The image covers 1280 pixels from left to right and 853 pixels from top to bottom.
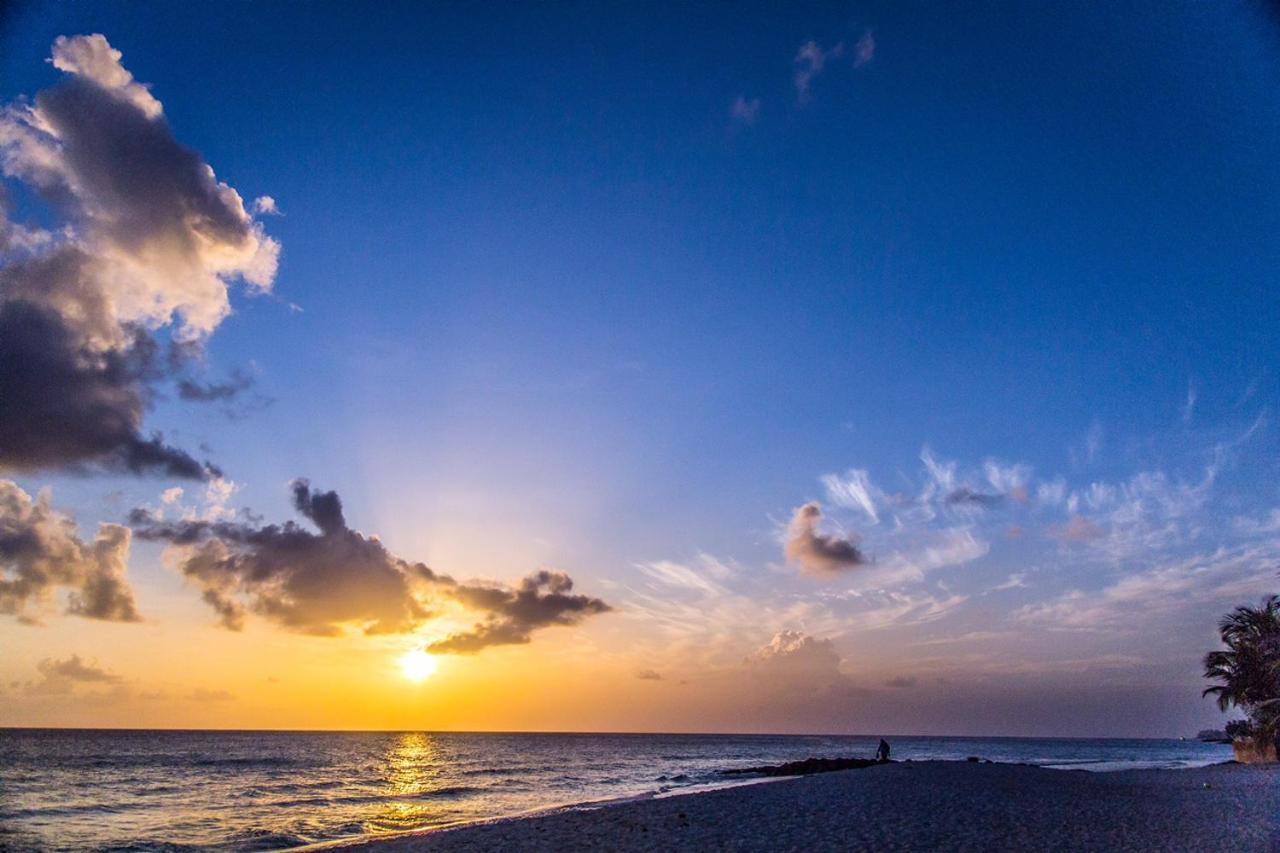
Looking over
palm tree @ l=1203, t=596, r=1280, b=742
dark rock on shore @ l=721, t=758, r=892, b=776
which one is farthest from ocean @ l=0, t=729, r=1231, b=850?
palm tree @ l=1203, t=596, r=1280, b=742

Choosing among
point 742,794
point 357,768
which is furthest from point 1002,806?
point 357,768

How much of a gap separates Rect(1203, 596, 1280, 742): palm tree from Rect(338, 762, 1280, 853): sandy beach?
15232 mm

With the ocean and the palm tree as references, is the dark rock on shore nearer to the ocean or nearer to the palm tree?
the ocean

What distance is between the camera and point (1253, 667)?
49781 millimetres

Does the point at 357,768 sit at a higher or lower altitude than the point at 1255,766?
lower

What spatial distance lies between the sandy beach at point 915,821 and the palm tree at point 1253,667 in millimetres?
15232

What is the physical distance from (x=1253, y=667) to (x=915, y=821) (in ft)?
142

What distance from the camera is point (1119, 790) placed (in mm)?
35406

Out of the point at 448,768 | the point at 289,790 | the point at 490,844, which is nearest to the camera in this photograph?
the point at 490,844

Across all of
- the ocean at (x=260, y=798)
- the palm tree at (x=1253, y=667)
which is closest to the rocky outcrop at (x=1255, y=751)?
the palm tree at (x=1253, y=667)

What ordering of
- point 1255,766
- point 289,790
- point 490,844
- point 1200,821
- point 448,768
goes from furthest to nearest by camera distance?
point 448,768 < point 289,790 < point 1255,766 < point 1200,821 < point 490,844

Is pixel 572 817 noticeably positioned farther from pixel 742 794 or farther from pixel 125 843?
pixel 125 843

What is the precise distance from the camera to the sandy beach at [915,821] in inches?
820

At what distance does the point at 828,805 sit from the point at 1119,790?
18.2 metres
